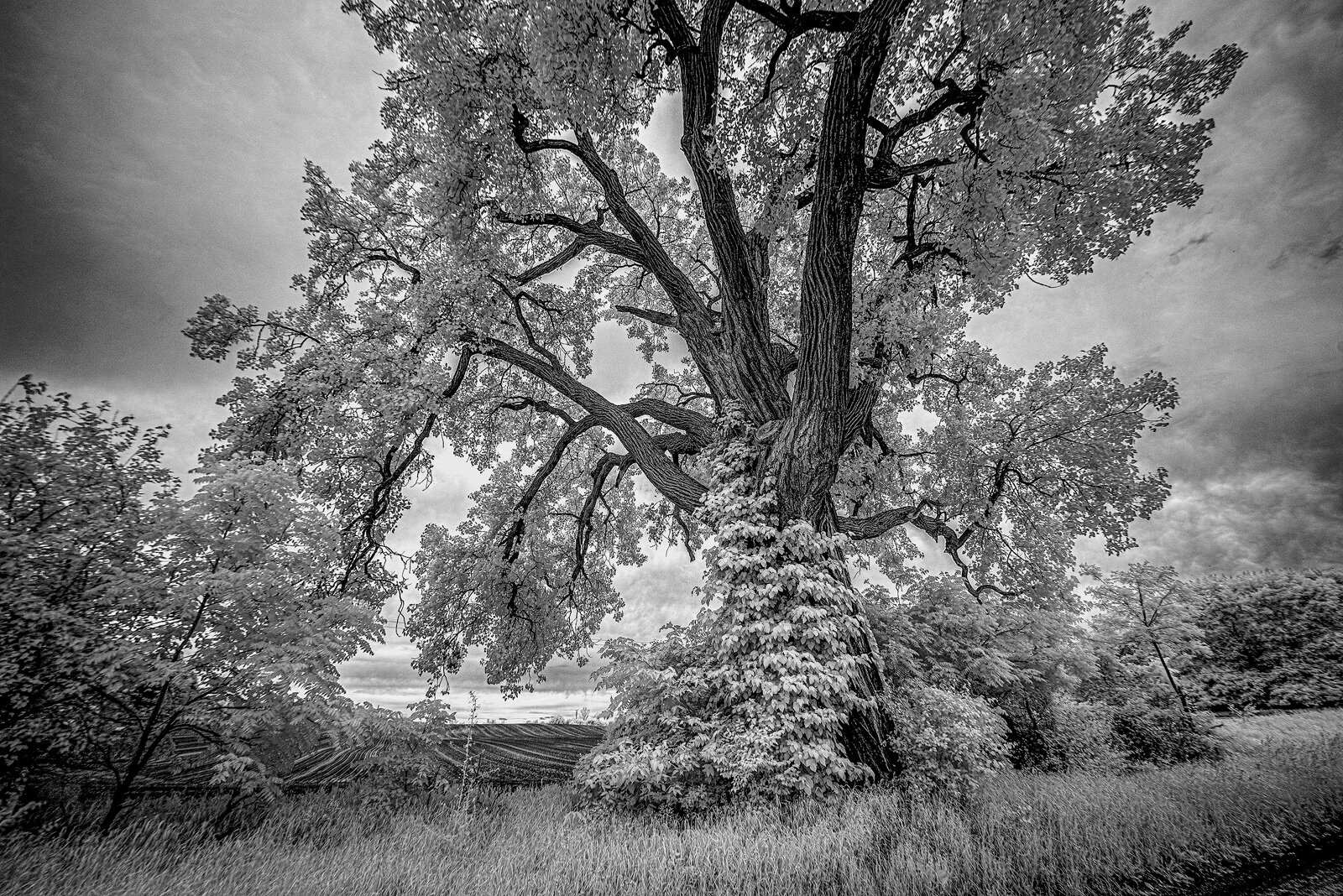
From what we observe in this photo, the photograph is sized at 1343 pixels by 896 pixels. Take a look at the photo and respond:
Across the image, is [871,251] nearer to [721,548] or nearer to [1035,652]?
[721,548]

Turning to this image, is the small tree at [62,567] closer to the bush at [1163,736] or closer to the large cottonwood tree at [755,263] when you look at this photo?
the large cottonwood tree at [755,263]

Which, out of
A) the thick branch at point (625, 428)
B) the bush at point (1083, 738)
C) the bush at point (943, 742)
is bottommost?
the bush at point (1083, 738)

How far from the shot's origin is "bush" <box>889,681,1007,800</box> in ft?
16.5

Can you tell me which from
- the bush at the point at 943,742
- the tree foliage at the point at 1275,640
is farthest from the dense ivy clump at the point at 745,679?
the tree foliage at the point at 1275,640

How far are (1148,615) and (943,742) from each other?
13726 mm

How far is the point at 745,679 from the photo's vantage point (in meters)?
5.25

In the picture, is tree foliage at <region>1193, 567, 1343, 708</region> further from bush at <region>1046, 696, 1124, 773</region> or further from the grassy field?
the grassy field

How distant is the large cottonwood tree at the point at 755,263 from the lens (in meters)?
5.38

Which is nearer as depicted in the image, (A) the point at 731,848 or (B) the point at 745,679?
(A) the point at 731,848

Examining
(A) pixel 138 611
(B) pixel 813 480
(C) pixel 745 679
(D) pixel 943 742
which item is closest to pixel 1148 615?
(D) pixel 943 742

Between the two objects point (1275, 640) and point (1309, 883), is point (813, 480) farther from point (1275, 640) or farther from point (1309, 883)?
point (1275, 640)

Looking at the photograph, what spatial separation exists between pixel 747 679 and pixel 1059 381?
316 inches

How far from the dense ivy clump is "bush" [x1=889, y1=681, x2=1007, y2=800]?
70 cm

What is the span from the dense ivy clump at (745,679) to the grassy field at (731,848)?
413 millimetres
